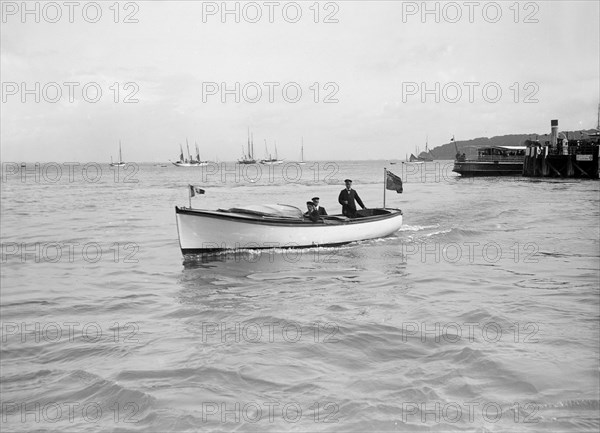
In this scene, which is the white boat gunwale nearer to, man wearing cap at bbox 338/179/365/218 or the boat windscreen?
the boat windscreen

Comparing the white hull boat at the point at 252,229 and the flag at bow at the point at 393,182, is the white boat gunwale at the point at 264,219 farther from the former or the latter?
the flag at bow at the point at 393,182

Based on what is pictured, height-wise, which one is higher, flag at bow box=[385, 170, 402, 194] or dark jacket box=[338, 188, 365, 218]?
flag at bow box=[385, 170, 402, 194]

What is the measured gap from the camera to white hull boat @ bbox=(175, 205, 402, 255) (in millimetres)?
16922

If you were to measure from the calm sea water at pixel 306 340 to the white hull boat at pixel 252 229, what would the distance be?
44cm

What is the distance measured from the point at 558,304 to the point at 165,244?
14.9 meters

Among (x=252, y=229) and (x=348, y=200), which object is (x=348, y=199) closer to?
(x=348, y=200)

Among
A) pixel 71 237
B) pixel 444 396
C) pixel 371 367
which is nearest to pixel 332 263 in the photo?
pixel 371 367

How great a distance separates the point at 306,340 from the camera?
9.24m

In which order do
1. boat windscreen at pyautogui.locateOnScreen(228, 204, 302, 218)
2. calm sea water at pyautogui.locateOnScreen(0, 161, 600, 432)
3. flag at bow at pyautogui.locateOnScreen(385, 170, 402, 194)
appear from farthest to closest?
flag at bow at pyautogui.locateOnScreen(385, 170, 402, 194) < boat windscreen at pyautogui.locateOnScreen(228, 204, 302, 218) < calm sea water at pyautogui.locateOnScreen(0, 161, 600, 432)

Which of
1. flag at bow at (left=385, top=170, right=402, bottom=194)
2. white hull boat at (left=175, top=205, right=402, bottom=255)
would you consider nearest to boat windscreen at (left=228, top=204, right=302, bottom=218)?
white hull boat at (left=175, top=205, right=402, bottom=255)

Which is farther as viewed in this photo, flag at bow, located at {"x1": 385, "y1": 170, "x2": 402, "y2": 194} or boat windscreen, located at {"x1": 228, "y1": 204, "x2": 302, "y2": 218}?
flag at bow, located at {"x1": 385, "y1": 170, "x2": 402, "y2": 194}

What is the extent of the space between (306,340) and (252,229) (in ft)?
27.0

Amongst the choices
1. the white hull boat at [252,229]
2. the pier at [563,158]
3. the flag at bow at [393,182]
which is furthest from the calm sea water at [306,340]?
the pier at [563,158]

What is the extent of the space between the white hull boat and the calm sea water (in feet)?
1.43
